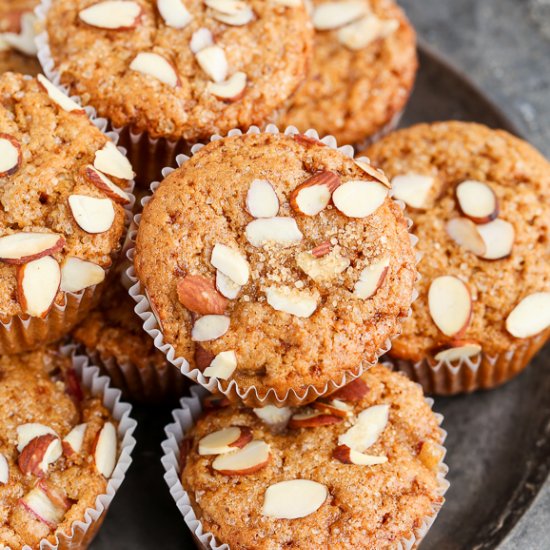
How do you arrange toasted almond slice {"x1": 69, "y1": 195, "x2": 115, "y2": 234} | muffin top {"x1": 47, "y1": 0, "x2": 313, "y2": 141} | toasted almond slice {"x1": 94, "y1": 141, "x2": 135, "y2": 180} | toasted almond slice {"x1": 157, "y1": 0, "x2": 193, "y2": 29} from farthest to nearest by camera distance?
toasted almond slice {"x1": 157, "y1": 0, "x2": 193, "y2": 29} < muffin top {"x1": 47, "y1": 0, "x2": 313, "y2": 141} < toasted almond slice {"x1": 94, "y1": 141, "x2": 135, "y2": 180} < toasted almond slice {"x1": 69, "y1": 195, "x2": 115, "y2": 234}

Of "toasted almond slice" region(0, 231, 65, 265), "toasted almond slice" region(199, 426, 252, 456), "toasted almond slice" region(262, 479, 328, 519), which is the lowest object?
"toasted almond slice" region(199, 426, 252, 456)

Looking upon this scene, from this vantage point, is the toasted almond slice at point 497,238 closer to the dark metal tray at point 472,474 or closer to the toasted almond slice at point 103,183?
the dark metal tray at point 472,474

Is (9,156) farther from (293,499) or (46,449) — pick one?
(293,499)

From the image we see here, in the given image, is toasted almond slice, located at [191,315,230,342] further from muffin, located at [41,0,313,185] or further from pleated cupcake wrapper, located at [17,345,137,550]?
muffin, located at [41,0,313,185]

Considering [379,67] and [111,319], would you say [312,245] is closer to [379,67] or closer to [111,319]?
[111,319]

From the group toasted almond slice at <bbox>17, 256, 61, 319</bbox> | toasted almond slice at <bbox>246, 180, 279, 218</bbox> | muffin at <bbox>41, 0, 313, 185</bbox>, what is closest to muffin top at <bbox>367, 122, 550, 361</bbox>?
muffin at <bbox>41, 0, 313, 185</bbox>

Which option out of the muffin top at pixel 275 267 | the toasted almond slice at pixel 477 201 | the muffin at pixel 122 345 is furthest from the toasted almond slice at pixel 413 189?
the muffin at pixel 122 345

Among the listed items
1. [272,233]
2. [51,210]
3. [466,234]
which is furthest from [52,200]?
[466,234]

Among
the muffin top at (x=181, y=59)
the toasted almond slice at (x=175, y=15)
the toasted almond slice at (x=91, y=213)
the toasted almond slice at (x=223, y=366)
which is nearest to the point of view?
the toasted almond slice at (x=223, y=366)

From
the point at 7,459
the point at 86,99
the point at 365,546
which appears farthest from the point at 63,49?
the point at 365,546
